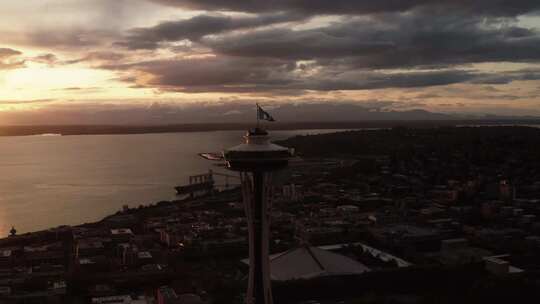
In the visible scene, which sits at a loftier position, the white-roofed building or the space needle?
the space needle

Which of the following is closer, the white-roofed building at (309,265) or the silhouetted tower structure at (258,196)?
the silhouetted tower structure at (258,196)

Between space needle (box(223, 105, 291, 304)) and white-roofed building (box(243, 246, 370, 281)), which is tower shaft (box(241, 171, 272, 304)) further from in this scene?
white-roofed building (box(243, 246, 370, 281))

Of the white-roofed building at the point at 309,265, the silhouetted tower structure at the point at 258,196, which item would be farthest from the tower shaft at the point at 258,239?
the white-roofed building at the point at 309,265

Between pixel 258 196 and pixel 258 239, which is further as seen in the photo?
pixel 258 196

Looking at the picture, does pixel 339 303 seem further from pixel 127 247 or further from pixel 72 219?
pixel 72 219

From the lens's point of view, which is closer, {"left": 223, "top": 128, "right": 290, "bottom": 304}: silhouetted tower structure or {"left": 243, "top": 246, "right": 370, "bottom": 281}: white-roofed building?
{"left": 223, "top": 128, "right": 290, "bottom": 304}: silhouetted tower structure

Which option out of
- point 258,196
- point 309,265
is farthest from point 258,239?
point 309,265

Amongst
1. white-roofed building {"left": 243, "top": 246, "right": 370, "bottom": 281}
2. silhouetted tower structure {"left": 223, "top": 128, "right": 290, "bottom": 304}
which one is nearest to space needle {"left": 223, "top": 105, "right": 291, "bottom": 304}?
silhouetted tower structure {"left": 223, "top": 128, "right": 290, "bottom": 304}

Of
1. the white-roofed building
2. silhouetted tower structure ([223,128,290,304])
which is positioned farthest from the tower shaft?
the white-roofed building

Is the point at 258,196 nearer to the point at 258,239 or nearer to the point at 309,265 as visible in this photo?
the point at 258,239

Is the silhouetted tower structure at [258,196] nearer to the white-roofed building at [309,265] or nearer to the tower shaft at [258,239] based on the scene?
the tower shaft at [258,239]
